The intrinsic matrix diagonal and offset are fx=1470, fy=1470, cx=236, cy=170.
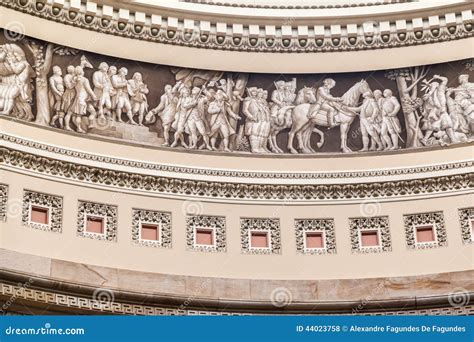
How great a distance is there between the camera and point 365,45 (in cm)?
2541

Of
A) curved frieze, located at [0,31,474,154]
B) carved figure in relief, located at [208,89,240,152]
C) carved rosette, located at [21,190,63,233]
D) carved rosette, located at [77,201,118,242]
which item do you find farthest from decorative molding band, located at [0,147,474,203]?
carved figure in relief, located at [208,89,240,152]

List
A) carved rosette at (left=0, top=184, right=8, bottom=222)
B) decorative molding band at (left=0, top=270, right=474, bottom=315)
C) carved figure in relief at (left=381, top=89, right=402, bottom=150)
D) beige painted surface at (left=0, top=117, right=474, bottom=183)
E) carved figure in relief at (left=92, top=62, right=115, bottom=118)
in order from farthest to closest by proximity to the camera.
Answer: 1. carved figure in relief at (left=381, top=89, right=402, bottom=150)
2. carved figure in relief at (left=92, top=62, right=115, bottom=118)
3. beige painted surface at (left=0, top=117, right=474, bottom=183)
4. carved rosette at (left=0, top=184, right=8, bottom=222)
5. decorative molding band at (left=0, top=270, right=474, bottom=315)

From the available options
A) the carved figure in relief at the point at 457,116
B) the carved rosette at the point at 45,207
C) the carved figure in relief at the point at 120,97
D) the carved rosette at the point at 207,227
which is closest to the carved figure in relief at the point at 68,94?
the carved figure in relief at the point at 120,97

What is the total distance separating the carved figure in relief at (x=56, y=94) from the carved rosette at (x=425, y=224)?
587cm

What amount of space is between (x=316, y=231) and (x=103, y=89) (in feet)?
14.1

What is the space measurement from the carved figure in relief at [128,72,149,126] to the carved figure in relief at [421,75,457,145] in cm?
474

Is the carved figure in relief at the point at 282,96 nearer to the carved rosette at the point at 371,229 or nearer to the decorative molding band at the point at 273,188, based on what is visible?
the decorative molding band at the point at 273,188

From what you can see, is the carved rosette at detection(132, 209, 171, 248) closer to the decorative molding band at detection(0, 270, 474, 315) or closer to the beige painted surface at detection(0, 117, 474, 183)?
the beige painted surface at detection(0, 117, 474, 183)

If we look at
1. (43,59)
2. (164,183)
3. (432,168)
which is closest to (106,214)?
(164,183)

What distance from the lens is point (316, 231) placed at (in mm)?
23859

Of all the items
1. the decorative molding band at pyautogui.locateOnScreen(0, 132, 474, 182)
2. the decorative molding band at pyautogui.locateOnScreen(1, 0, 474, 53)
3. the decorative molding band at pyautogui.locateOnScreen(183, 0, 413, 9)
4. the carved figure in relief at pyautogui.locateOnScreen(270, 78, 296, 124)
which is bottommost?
the decorative molding band at pyautogui.locateOnScreen(0, 132, 474, 182)

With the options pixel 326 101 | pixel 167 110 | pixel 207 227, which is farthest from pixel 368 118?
pixel 207 227

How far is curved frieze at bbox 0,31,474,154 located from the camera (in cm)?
2430

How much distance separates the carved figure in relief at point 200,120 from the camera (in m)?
24.7
